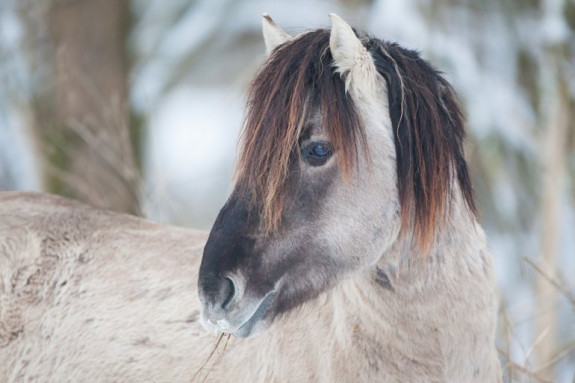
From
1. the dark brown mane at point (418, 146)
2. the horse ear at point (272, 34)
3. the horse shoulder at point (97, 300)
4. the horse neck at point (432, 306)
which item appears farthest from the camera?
the horse shoulder at point (97, 300)

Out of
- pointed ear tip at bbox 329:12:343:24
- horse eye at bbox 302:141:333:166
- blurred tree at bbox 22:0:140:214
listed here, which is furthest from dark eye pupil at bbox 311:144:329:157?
blurred tree at bbox 22:0:140:214

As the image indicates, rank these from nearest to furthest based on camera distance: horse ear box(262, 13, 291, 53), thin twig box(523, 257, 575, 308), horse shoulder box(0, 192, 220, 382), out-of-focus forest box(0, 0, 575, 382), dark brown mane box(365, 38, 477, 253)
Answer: dark brown mane box(365, 38, 477, 253) < horse ear box(262, 13, 291, 53) < horse shoulder box(0, 192, 220, 382) < thin twig box(523, 257, 575, 308) < out-of-focus forest box(0, 0, 575, 382)

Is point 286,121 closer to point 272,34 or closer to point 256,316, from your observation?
point 272,34

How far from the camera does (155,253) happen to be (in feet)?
14.6

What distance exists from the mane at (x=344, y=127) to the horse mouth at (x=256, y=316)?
0.75 ft

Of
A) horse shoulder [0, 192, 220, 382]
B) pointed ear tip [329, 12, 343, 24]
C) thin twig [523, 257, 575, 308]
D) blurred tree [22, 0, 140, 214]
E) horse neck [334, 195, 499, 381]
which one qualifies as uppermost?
pointed ear tip [329, 12, 343, 24]

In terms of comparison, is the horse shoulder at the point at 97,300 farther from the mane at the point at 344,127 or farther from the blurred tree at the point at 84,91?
the blurred tree at the point at 84,91

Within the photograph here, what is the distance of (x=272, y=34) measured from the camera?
3.69m

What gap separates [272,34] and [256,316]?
1.16m

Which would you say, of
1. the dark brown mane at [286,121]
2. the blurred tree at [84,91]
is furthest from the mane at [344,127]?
the blurred tree at [84,91]

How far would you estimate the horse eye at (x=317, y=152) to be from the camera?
3.27 meters

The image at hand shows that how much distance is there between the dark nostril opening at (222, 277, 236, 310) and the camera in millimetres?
3102

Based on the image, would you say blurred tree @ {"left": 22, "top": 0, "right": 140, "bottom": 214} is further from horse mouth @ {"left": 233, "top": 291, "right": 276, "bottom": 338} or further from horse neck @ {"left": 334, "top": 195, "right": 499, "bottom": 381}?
horse mouth @ {"left": 233, "top": 291, "right": 276, "bottom": 338}

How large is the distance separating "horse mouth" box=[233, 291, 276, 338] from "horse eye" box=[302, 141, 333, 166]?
1.56 feet
